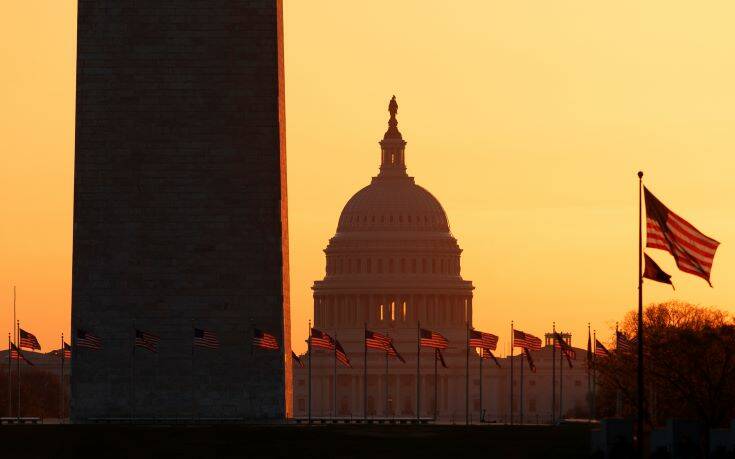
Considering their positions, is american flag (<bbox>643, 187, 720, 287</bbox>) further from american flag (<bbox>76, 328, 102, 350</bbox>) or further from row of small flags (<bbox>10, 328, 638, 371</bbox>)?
american flag (<bbox>76, 328, 102, 350</bbox>)

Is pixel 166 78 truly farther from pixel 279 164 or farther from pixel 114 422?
pixel 114 422

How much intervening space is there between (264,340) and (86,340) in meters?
9.64

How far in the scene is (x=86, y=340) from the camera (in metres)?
152

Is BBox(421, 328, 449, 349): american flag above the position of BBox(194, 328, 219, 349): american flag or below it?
above

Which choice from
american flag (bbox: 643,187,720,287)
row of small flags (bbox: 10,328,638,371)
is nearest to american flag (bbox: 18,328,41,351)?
row of small flags (bbox: 10,328,638,371)

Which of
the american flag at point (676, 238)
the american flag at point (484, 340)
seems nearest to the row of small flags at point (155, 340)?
the american flag at point (484, 340)

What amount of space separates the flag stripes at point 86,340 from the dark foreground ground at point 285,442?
1292 cm

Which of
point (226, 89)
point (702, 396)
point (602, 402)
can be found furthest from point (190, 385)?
point (602, 402)

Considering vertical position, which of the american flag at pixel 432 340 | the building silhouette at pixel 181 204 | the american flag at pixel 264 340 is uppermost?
the building silhouette at pixel 181 204

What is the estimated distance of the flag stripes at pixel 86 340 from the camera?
152 m

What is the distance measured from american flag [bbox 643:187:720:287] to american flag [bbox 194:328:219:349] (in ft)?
158

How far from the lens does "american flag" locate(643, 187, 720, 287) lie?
340 ft

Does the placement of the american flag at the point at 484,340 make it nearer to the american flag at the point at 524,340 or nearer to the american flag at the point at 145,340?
the american flag at the point at 524,340

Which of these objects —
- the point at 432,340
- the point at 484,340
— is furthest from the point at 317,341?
the point at 484,340
